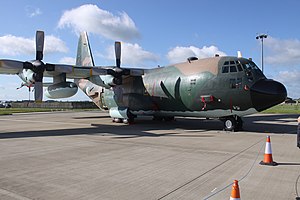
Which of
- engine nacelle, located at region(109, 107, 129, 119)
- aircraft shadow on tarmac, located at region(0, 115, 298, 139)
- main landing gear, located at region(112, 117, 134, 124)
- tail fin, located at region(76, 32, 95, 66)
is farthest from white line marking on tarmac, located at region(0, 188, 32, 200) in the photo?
tail fin, located at region(76, 32, 95, 66)

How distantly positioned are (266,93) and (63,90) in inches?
500

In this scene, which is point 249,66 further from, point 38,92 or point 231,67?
point 38,92

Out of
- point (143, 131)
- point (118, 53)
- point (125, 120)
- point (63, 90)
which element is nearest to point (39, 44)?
point (63, 90)

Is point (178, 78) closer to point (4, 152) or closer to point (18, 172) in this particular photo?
point (4, 152)

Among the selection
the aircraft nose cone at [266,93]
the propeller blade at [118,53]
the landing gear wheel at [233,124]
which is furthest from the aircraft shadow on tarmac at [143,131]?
the propeller blade at [118,53]

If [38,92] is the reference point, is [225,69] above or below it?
above

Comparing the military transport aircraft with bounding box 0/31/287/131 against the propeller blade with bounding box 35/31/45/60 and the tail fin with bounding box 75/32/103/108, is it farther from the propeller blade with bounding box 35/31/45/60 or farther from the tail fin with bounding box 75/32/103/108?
the tail fin with bounding box 75/32/103/108

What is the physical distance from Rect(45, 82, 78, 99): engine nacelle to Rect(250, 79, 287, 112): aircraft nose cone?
37.3 ft

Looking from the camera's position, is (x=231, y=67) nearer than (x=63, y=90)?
Yes

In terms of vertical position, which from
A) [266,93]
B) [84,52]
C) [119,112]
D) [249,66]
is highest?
[84,52]

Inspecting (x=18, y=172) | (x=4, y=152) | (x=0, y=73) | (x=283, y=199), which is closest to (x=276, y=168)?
(x=283, y=199)

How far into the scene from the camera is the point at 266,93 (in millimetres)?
13797

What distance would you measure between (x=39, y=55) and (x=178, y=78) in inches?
360

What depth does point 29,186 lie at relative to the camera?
5.41 metres
